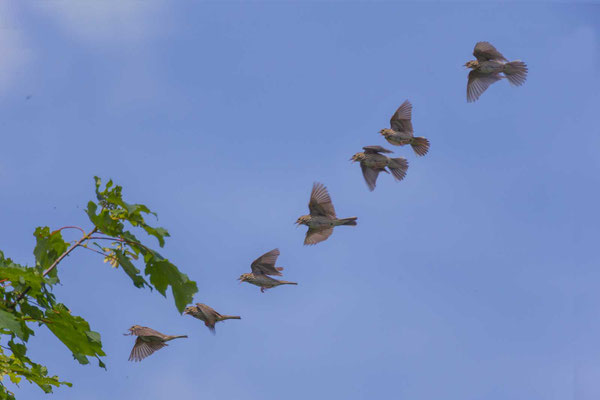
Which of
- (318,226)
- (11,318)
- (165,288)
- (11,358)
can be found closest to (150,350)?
(318,226)

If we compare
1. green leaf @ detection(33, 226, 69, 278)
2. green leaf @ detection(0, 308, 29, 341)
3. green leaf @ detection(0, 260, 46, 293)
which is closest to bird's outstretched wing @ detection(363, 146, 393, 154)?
green leaf @ detection(33, 226, 69, 278)

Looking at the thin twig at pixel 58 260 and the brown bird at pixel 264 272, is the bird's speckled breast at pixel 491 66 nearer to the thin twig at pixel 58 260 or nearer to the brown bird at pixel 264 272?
the brown bird at pixel 264 272

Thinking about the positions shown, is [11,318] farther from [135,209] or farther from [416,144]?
[416,144]

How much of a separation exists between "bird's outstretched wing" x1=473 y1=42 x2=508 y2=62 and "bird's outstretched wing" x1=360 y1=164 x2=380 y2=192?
323 centimetres

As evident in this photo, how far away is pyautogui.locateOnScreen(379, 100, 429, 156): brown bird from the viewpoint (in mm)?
14664

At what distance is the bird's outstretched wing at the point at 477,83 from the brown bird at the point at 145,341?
327 inches

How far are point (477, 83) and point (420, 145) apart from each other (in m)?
2.11

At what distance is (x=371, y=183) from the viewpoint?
14930 mm

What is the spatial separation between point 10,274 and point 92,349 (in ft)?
3.45

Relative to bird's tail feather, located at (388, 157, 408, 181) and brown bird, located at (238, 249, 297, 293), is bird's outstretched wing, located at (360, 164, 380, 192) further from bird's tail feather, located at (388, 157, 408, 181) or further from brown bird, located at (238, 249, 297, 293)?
brown bird, located at (238, 249, 297, 293)

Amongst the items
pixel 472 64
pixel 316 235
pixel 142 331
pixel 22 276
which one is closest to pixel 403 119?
pixel 472 64

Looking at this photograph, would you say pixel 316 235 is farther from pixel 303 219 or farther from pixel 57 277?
pixel 57 277

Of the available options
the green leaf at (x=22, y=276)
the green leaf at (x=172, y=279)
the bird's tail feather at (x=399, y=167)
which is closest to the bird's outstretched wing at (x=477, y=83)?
the bird's tail feather at (x=399, y=167)

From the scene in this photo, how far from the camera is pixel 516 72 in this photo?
15398 mm
